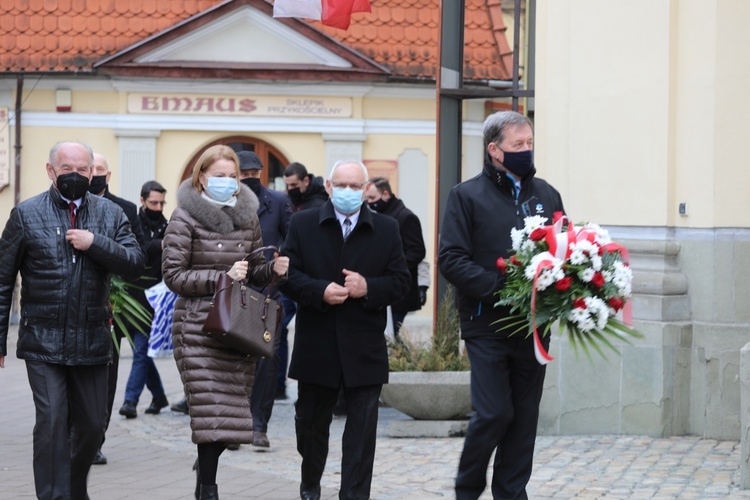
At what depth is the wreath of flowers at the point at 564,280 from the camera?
240 inches

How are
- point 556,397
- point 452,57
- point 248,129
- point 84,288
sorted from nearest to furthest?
point 84,288 < point 556,397 < point 452,57 < point 248,129

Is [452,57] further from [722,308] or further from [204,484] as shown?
[204,484]

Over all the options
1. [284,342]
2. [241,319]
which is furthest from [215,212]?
[284,342]

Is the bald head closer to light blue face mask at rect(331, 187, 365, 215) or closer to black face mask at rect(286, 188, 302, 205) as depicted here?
light blue face mask at rect(331, 187, 365, 215)

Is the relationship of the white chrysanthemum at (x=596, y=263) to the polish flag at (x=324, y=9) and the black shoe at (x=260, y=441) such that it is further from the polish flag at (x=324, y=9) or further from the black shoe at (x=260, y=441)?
the polish flag at (x=324, y=9)

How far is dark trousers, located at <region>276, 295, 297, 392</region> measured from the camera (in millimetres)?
11469

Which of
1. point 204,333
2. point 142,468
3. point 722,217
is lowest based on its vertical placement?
point 142,468

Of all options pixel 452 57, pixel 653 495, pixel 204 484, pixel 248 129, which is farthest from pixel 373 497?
pixel 248 129

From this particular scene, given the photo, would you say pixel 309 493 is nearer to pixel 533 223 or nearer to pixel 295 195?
pixel 533 223

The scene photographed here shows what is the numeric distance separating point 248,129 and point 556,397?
14.5 meters

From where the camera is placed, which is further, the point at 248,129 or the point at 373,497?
the point at 248,129

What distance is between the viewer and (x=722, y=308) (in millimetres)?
9102

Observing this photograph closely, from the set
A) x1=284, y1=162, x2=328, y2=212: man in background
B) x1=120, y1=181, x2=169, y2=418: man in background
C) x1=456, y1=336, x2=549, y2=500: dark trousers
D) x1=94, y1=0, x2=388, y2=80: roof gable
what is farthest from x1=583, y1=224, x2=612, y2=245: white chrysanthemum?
x1=94, y1=0, x2=388, y2=80: roof gable

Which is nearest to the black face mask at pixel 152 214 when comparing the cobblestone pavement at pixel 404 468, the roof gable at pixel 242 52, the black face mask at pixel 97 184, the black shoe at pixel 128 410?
the black shoe at pixel 128 410
